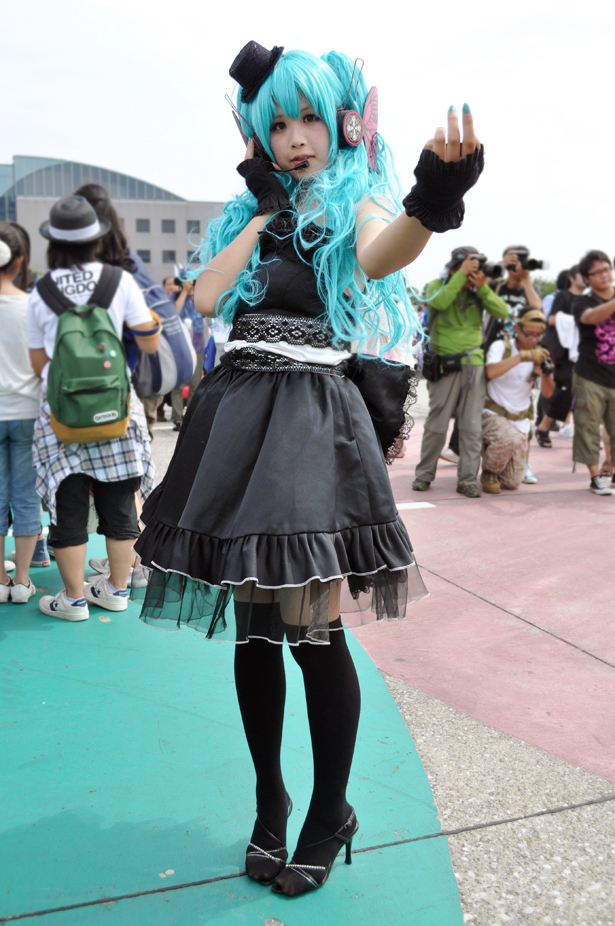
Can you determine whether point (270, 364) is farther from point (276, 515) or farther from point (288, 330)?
point (276, 515)

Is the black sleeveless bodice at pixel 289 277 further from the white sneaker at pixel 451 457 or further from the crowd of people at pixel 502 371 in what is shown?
the white sneaker at pixel 451 457

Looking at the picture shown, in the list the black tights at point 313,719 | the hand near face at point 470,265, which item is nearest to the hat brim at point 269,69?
the black tights at point 313,719

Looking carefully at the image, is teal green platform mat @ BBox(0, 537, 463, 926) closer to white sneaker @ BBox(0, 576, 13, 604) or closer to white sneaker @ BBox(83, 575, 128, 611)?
white sneaker @ BBox(83, 575, 128, 611)

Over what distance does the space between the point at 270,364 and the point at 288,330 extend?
9 centimetres

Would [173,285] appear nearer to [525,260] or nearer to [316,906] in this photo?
[525,260]

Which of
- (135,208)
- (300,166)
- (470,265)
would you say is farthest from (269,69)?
(135,208)

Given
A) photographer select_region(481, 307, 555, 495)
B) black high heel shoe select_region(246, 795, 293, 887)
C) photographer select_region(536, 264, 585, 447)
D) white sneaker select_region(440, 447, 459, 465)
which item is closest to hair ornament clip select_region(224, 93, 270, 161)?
black high heel shoe select_region(246, 795, 293, 887)

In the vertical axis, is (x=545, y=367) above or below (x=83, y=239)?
below

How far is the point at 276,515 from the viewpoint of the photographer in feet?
5.13

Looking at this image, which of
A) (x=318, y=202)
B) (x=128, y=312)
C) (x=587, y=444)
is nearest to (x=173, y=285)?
(x=587, y=444)

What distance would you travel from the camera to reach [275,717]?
1.81m

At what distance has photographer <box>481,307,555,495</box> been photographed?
618 cm

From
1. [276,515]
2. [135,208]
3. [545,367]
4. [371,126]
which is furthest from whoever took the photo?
[135,208]

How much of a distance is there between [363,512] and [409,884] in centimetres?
90
